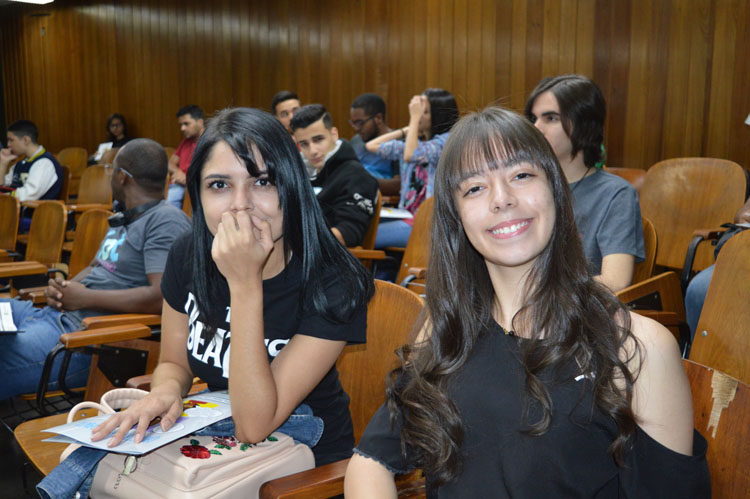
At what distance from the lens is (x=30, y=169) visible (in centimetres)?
623

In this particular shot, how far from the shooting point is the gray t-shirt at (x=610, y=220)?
2.22 m

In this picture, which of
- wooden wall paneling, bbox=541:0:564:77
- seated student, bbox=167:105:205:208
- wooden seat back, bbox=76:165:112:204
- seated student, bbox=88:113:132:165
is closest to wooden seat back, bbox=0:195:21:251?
wooden seat back, bbox=76:165:112:204

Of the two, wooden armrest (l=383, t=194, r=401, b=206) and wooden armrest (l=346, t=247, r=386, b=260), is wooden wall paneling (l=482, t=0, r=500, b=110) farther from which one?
wooden armrest (l=346, t=247, r=386, b=260)

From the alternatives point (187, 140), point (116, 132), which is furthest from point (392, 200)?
point (116, 132)

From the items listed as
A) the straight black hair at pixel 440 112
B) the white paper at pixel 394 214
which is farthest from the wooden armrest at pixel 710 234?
the straight black hair at pixel 440 112

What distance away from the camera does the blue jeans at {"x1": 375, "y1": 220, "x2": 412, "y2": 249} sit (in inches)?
152

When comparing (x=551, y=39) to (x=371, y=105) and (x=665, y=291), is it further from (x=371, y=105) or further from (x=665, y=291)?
(x=665, y=291)

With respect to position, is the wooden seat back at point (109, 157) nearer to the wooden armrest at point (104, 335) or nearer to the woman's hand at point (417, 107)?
the woman's hand at point (417, 107)

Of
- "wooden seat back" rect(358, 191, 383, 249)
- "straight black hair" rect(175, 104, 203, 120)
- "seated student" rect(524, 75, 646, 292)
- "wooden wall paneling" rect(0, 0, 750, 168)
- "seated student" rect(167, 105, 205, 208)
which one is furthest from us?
"straight black hair" rect(175, 104, 203, 120)

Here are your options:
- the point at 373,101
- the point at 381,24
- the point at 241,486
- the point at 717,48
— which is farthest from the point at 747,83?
the point at 241,486

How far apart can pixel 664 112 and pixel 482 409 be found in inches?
146

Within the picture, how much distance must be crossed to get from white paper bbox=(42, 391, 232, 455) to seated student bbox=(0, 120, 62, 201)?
5.44 m

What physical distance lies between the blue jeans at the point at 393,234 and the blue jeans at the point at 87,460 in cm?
254

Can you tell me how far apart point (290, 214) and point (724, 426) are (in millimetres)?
893
